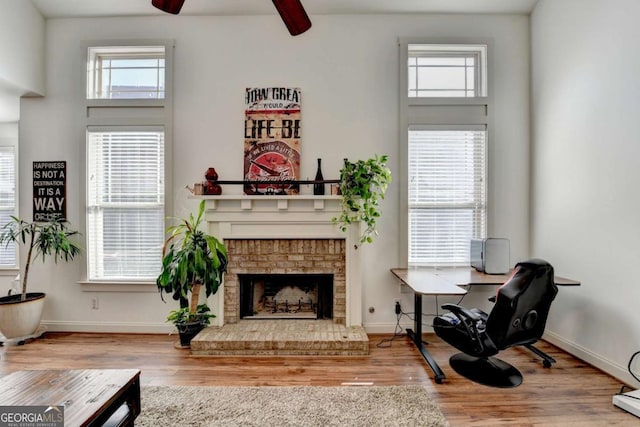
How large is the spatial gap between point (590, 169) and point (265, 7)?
3.46 m

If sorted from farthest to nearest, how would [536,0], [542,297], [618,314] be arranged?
[536,0]
[618,314]
[542,297]

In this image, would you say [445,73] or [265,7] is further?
[445,73]

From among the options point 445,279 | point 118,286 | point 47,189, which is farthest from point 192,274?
point 445,279

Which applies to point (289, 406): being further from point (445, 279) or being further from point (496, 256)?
point (496, 256)

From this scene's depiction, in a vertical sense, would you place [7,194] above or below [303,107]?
below

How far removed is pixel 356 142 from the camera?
3.37 metres

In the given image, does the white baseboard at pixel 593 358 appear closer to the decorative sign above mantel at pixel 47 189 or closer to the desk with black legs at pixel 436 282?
the desk with black legs at pixel 436 282

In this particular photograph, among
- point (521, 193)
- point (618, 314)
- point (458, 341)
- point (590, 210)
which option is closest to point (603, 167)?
point (590, 210)

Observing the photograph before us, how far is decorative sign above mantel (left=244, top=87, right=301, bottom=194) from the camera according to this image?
3.35 m

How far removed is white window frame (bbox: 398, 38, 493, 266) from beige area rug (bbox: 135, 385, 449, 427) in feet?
4.95

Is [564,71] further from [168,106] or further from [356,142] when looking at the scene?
[168,106]

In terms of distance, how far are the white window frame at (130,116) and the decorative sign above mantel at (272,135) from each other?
841mm

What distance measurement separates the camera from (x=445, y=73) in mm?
3488

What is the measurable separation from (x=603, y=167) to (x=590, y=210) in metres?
0.37
